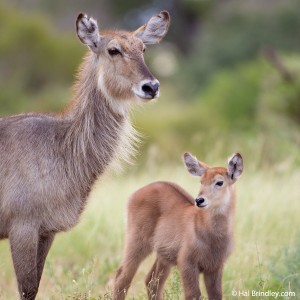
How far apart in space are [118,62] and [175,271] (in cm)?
175

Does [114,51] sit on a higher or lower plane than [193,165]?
higher

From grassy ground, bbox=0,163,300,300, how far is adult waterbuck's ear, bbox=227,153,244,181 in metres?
0.85

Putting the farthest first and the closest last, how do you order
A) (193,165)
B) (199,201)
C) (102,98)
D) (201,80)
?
(201,80) < (193,165) < (102,98) < (199,201)

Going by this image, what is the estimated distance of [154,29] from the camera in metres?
8.20

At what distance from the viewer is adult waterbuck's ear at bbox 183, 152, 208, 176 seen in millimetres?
7832

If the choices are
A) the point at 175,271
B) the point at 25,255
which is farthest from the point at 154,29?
the point at 25,255

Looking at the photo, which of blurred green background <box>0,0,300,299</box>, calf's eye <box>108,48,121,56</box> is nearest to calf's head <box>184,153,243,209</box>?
blurred green background <box>0,0,300,299</box>

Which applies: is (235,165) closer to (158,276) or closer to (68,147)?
(158,276)

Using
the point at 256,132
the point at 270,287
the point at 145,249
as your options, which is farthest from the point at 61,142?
the point at 256,132

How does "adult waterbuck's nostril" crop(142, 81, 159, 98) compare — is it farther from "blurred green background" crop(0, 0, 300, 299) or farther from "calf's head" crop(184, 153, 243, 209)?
"calf's head" crop(184, 153, 243, 209)

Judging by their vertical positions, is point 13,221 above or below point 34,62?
below

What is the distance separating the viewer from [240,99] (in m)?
26.4

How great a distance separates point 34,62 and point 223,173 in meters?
34.4

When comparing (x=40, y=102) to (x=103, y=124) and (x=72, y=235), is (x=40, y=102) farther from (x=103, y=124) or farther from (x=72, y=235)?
(x=103, y=124)
